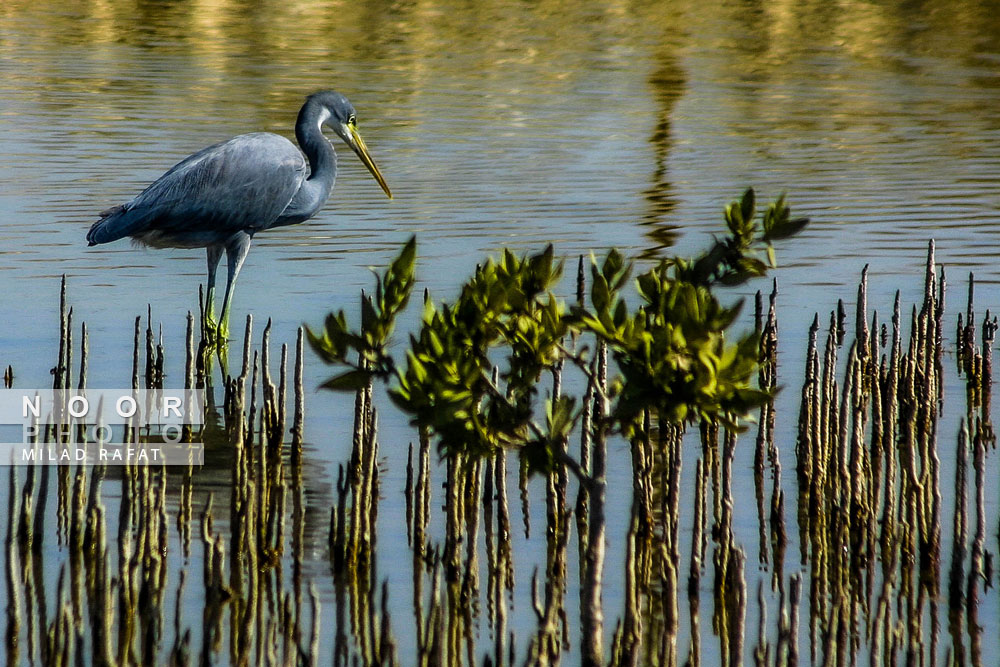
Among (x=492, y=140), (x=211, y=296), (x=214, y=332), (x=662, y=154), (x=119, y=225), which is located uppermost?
(x=492, y=140)

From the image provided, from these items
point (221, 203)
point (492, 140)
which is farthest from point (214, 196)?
point (492, 140)

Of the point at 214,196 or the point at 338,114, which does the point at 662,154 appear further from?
the point at 214,196

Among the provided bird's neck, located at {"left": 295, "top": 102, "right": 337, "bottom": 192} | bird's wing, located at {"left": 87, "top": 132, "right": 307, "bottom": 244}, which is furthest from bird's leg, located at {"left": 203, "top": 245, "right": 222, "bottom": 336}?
bird's neck, located at {"left": 295, "top": 102, "right": 337, "bottom": 192}

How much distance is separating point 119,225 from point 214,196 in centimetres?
74

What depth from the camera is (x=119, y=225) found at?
12.7 m

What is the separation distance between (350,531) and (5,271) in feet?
27.4

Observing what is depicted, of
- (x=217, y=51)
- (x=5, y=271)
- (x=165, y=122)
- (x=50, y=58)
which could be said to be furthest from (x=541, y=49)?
(x=5, y=271)

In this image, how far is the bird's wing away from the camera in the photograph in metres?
12.6

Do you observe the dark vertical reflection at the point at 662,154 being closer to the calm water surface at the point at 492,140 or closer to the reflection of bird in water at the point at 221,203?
the calm water surface at the point at 492,140

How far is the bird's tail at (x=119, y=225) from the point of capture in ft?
41.5

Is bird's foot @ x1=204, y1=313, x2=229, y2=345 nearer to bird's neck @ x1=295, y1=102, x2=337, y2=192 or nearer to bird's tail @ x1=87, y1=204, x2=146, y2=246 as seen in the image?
bird's tail @ x1=87, y1=204, x2=146, y2=246

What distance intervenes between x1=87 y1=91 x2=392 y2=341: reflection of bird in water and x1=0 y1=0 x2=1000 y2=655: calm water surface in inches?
31.6

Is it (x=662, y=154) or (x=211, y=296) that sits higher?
(x=662, y=154)

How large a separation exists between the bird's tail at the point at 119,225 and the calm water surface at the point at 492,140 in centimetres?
80
